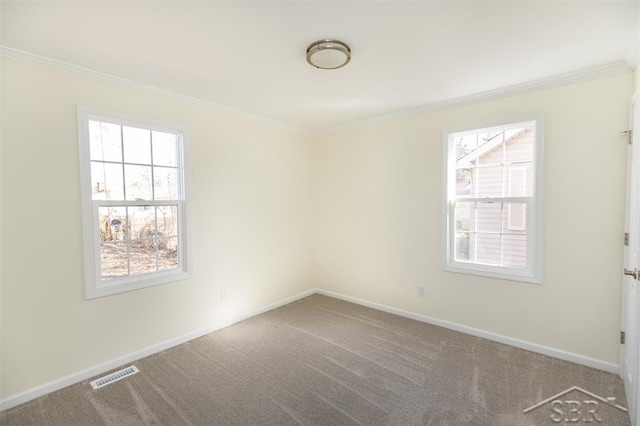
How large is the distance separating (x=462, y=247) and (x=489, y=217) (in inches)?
16.7

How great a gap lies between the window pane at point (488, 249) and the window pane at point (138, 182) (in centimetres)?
337

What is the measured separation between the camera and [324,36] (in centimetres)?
191

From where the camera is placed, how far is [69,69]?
2.26 meters

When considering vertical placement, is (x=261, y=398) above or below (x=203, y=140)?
below

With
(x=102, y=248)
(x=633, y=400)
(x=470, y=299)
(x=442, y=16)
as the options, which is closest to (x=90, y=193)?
(x=102, y=248)

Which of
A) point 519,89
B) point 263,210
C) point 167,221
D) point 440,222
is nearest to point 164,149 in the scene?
point 167,221

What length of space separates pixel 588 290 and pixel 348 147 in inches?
115

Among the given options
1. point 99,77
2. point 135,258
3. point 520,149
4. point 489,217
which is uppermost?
point 99,77

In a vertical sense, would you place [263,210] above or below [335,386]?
above

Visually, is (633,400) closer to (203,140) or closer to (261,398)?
(261,398)

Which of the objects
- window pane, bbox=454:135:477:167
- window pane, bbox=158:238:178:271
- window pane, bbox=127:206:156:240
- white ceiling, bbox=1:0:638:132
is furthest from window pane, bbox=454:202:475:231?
window pane, bbox=127:206:156:240

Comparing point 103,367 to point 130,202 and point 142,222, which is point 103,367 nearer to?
point 142,222

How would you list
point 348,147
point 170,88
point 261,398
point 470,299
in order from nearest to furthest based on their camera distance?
point 261,398 → point 170,88 → point 470,299 → point 348,147

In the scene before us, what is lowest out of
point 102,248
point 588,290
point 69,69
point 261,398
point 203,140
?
point 261,398
